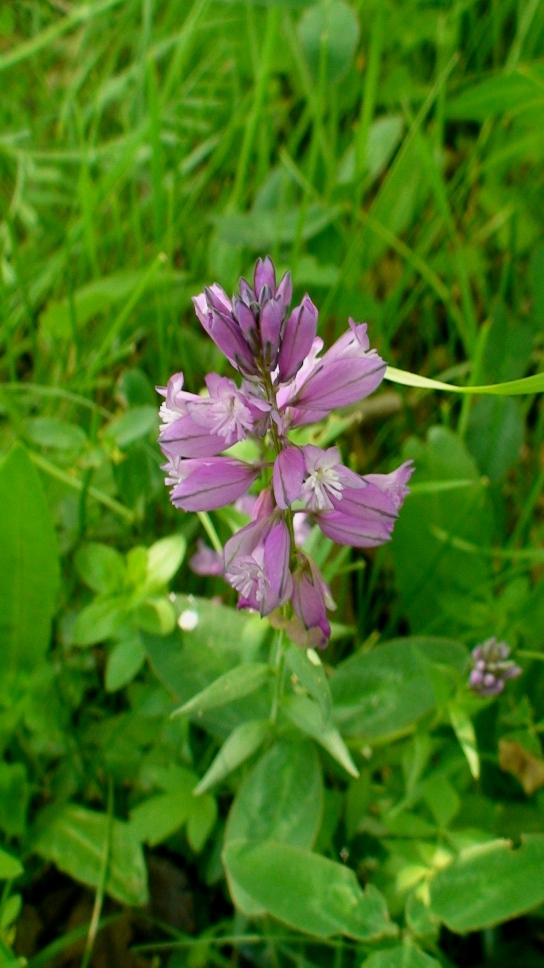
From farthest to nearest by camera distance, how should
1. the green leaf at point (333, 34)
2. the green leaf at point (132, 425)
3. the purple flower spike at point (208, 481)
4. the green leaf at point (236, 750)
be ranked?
the green leaf at point (333, 34) → the green leaf at point (132, 425) → the green leaf at point (236, 750) → the purple flower spike at point (208, 481)

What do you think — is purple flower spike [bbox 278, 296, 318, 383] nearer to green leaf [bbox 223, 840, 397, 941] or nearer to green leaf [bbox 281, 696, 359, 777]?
green leaf [bbox 281, 696, 359, 777]

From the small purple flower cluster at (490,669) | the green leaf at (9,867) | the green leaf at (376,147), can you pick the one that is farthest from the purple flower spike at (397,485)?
the green leaf at (376,147)

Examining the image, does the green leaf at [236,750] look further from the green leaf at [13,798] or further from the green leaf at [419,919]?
the green leaf at [13,798]

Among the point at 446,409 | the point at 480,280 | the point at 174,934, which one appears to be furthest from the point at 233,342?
the point at 480,280

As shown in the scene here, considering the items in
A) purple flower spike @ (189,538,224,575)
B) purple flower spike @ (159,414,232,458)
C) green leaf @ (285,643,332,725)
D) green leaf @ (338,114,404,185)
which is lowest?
green leaf @ (285,643,332,725)

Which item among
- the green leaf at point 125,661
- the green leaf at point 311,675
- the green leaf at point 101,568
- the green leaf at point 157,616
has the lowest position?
the green leaf at point 311,675

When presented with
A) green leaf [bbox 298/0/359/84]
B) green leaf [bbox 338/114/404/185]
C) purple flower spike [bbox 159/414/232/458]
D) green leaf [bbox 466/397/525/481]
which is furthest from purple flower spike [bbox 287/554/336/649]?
green leaf [bbox 298/0/359/84]

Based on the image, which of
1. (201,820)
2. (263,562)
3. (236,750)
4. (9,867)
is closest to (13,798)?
(9,867)
